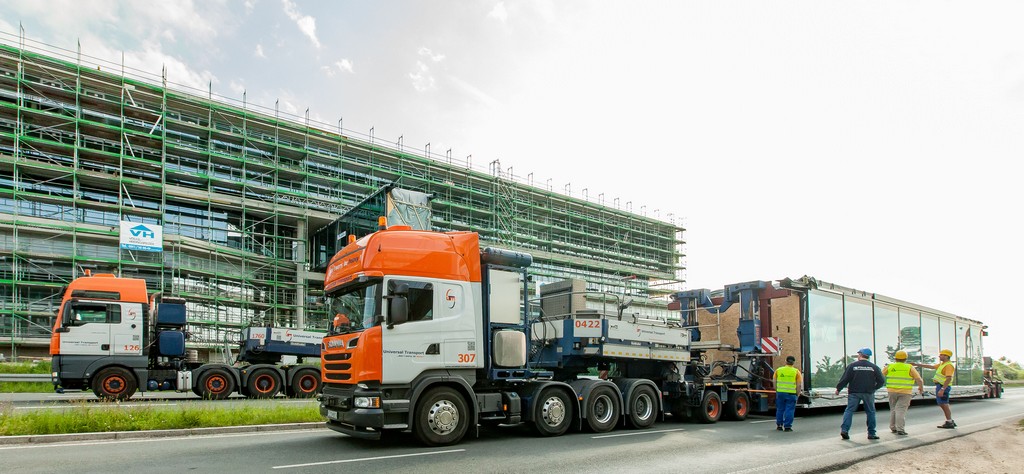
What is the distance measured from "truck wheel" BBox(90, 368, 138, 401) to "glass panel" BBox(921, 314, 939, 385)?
21495mm

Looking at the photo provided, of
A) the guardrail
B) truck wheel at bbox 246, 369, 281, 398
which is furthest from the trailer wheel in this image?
the guardrail

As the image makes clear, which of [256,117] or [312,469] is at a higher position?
[256,117]

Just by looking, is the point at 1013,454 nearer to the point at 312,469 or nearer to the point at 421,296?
the point at 421,296

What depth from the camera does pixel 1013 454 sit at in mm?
8578

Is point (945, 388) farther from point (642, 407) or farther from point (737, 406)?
point (642, 407)

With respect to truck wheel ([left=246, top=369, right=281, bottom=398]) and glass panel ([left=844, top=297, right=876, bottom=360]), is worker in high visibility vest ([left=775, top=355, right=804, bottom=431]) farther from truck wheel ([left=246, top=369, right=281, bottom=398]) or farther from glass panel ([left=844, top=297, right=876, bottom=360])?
truck wheel ([left=246, top=369, right=281, bottom=398])

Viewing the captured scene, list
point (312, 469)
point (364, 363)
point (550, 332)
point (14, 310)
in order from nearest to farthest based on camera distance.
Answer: point (312, 469)
point (364, 363)
point (550, 332)
point (14, 310)

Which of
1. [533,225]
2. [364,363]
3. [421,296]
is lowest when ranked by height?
[364,363]

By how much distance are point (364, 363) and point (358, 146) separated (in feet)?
123

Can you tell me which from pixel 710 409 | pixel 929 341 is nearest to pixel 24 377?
pixel 710 409

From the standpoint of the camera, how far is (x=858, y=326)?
16.0 metres

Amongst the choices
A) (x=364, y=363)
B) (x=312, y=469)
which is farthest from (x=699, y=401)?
(x=312, y=469)

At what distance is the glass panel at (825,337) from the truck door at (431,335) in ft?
28.9

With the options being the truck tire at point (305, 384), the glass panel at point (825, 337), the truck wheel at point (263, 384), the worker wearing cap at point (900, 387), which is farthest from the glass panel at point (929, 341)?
the truck wheel at point (263, 384)
